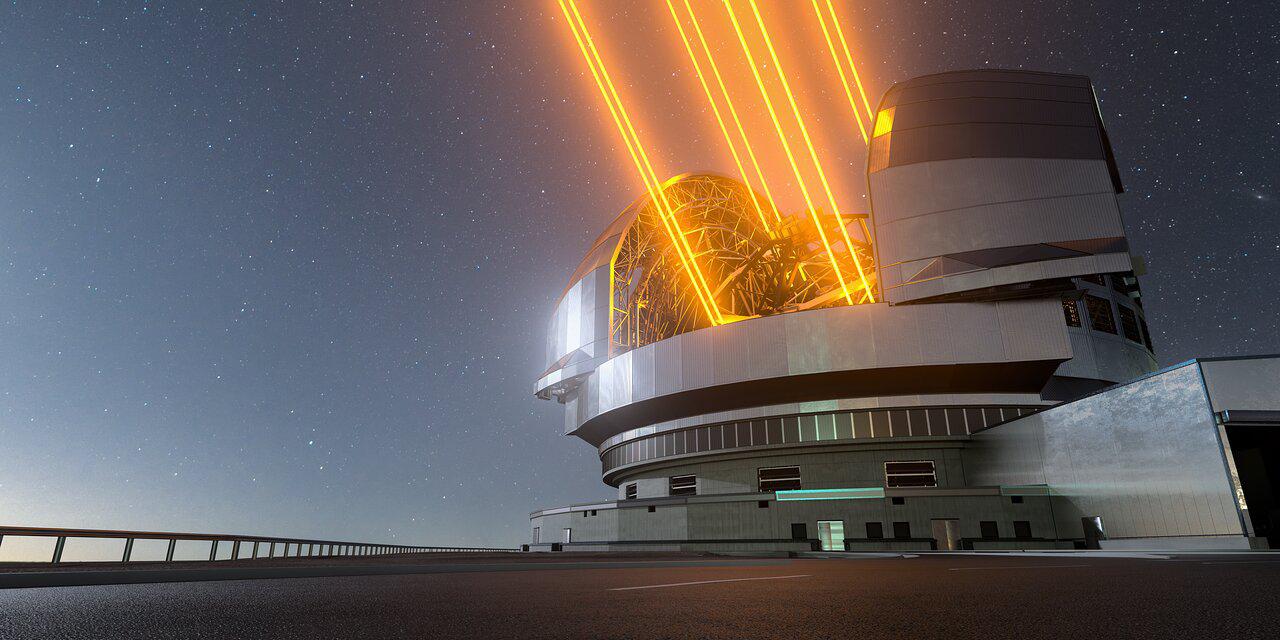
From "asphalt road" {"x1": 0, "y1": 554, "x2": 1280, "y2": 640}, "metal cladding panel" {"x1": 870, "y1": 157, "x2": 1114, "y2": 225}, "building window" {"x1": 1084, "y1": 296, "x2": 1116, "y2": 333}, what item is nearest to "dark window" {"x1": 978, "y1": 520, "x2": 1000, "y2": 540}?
"building window" {"x1": 1084, "y1": 296, "x2": 1116, "y2": 333}

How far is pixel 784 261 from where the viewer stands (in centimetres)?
4809

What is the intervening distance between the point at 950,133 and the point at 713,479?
82.4 feet

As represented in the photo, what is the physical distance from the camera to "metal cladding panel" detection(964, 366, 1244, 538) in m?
20.8

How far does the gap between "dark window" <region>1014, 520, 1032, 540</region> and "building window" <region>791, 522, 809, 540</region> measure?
1002 centimetres

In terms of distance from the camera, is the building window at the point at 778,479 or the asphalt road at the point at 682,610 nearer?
the asphalt road at the point at 682,610

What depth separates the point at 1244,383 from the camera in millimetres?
20141

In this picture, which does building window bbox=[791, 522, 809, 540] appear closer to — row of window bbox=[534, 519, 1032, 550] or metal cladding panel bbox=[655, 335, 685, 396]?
row of window bbox=[534, 519, 1032, 550]

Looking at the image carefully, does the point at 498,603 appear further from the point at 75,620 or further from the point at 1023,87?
the point at 1023,87

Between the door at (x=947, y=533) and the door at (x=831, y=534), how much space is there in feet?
14.9

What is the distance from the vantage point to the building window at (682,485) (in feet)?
139

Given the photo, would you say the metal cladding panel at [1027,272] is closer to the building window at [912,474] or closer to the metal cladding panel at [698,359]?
the building window at [912,474]

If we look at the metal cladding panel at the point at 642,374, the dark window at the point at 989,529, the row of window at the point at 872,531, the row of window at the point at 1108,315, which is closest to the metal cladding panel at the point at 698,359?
the metal cladding panel at the point at 642,374

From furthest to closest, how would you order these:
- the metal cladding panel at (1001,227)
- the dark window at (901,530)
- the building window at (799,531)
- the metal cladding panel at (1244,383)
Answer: the building window at (799,531) → the dark window at (901,530) → the metal cladding panel at (1001,227) → the metal cladding panel at (1244,383)

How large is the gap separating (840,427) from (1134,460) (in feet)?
48.3
